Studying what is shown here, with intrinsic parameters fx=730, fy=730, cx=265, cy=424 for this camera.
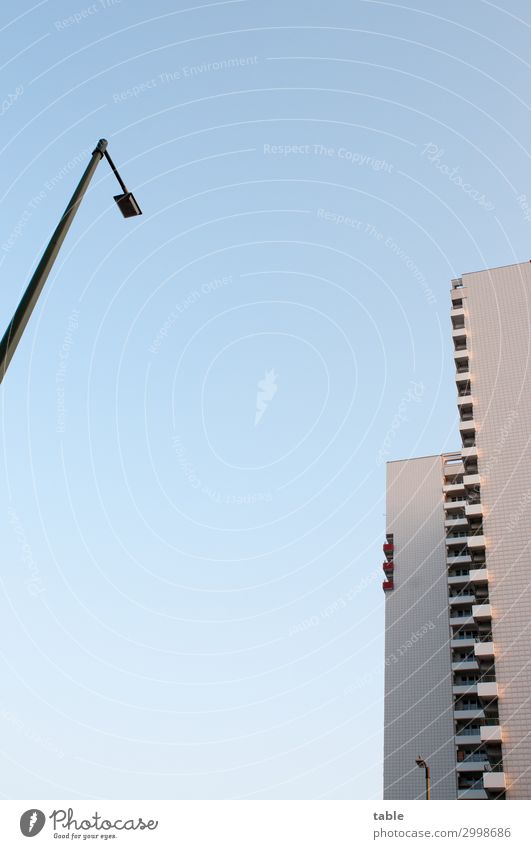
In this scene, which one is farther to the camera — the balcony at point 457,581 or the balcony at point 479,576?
the balcony at point 457,581

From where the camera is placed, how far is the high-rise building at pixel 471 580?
140 ft

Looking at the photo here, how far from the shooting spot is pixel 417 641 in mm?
66938

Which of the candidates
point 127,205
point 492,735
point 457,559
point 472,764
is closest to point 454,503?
point 457,559

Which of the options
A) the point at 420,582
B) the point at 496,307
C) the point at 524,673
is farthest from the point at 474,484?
the point at 420,582

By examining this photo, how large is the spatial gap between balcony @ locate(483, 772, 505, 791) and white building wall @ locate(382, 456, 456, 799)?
16578 mm

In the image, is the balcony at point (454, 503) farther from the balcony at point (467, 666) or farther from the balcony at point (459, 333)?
the balcony at point (459, 333)

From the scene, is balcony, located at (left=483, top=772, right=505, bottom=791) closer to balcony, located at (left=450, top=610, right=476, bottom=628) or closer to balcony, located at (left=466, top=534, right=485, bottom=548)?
balcony, located at (left=466, top=534, right=485, bottom=548)

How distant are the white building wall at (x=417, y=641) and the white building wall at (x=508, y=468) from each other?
18.3 metres

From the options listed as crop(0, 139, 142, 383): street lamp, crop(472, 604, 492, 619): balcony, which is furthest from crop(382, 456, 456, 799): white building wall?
crop(0, 139, 142, 383): street lamp

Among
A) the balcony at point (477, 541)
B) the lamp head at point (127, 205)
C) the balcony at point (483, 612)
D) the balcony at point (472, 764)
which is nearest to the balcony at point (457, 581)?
the balcony at point (472, 764)

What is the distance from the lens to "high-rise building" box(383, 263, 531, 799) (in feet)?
140
